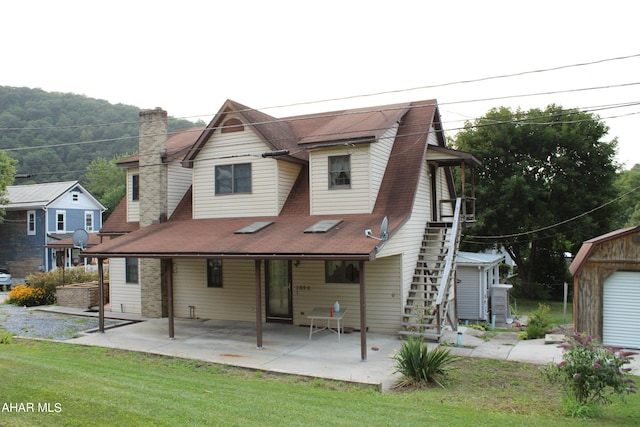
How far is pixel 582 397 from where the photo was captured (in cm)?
779

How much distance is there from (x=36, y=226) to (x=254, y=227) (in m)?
29.1

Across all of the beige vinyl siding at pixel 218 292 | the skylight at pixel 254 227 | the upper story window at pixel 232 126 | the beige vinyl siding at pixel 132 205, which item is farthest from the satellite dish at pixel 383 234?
the beige vinyl siding at pixel 132 205

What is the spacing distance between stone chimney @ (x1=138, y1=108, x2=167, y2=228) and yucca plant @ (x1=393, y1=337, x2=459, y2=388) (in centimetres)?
1167

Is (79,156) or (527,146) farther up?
(79,156)

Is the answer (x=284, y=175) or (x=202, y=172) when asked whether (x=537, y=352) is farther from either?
(x=202, y=172)

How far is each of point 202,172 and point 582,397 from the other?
13.7m

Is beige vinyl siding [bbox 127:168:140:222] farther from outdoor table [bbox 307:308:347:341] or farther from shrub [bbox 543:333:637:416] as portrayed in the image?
shrub [bbox 543:333:637:416]

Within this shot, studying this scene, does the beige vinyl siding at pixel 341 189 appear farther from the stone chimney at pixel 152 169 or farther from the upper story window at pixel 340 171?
the stone chimney at pixel 152 169

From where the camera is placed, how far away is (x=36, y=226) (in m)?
37.6

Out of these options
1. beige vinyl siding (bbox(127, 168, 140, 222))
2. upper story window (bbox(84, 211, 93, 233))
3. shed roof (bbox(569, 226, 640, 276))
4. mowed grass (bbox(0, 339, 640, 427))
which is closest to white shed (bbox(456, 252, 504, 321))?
shed roof (bbox(569, 226, 640, 276))

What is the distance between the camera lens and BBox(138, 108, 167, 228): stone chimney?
18469 mm

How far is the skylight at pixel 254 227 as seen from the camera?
49.5 ft

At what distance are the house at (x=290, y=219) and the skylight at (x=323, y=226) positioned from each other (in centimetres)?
6

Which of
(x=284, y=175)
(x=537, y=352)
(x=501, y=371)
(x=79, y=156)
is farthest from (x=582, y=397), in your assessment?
(x=79, y=156)
